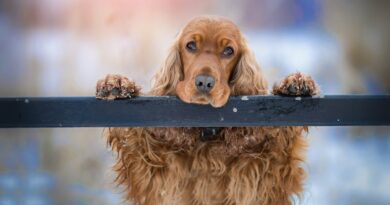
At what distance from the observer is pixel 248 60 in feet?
11.5

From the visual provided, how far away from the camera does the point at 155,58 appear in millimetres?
4555

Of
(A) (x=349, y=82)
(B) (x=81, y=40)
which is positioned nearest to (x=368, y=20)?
(A) (x=349, y=82)

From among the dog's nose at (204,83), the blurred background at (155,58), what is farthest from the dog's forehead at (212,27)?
the blurred background at (155,58)

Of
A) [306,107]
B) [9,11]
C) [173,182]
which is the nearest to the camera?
[306,107]

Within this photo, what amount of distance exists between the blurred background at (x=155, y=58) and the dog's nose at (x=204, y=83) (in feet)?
5.21

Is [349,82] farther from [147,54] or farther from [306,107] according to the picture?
[306,107]

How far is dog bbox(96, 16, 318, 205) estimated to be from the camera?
11.1 feet

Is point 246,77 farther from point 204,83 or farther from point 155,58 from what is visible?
point 155,58

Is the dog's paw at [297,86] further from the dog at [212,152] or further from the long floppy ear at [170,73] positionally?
the long floppy ear at [170,73]

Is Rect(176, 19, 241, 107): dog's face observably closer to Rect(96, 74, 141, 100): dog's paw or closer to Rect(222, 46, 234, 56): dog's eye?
Rect(222, 46, 234, 56): dog's eye

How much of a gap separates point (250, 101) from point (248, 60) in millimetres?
1170

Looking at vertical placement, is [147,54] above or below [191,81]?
above

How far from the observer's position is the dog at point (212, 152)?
3375 millimetres

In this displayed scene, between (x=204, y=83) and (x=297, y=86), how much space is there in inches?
15.8
